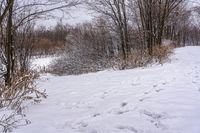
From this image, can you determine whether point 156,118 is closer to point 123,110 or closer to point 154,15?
point 123,110

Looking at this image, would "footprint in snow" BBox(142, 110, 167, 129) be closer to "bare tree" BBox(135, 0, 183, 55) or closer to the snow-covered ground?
the snow-covered ground

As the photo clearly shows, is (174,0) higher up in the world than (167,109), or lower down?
higher up

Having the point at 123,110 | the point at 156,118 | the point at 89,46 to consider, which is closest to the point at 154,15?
the point at 123,110

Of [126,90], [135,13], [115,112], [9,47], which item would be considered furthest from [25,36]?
[115,112]

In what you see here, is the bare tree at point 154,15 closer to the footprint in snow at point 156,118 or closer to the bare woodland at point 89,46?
the bare woodland at point 89,46

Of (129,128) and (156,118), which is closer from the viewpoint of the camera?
(129,128)

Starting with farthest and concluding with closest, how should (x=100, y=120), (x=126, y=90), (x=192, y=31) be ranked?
(x=192, y=31)
(x=126, y=90)
(x=100, y=120)

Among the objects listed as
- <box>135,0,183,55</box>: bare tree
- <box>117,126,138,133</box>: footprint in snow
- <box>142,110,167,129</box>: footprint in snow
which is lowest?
<box>117,126,138,133</box>: footprint in snow

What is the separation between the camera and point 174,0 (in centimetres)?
1764

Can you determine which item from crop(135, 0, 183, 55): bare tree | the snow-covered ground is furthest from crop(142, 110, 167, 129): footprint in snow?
crop(135, 0, 183, 55): bare tree

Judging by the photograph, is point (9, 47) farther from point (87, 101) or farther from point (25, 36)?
point (25, 36)

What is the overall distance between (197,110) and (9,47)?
21.2ft

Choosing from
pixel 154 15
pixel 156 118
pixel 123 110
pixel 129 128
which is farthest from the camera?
pixel 154 15

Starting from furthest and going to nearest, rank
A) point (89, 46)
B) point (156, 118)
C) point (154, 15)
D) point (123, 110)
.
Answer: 1. point (89, 46)
2. point (154, 15)
3. point (123, 110)
4. point (156, 118)
